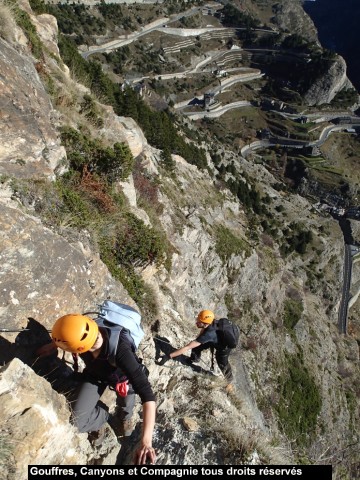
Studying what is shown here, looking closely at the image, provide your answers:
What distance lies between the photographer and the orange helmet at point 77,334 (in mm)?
5012

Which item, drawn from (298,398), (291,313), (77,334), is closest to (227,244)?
(298,398)

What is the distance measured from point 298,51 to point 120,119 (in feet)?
540

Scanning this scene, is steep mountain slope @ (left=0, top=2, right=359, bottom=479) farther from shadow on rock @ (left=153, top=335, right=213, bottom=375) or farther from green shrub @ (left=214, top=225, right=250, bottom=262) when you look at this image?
green shrub @ (left=214, top=225, right=250, bottom=262)

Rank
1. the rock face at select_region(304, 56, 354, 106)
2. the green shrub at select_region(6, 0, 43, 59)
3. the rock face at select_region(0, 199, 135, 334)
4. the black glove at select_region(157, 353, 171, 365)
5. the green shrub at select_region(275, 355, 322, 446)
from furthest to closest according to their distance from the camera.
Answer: the rock face at select_region(304, 56, 354, 106) → the green shrub at select_region(275, 355, 322, 446) → the green shrub at select_region(6, 0, 43, 59) → the black glove at select_region(157, 353, 171, 365) → the rock face at select_region(0, 199, 135, 334)

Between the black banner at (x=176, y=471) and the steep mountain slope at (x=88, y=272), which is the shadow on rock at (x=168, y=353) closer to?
the steep mountain slope at (x=88, y=272)

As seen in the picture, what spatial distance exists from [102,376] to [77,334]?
0.94 meters

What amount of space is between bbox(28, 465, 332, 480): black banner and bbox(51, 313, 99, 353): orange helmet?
1.65m

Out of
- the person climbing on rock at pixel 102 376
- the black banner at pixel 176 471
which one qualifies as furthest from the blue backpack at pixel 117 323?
the black banner at pixel 176 471

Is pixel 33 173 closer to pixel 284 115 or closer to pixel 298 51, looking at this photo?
pixel 284 115

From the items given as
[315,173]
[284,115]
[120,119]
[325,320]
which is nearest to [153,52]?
[284,115]

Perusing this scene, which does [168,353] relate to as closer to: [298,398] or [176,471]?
[176,471]

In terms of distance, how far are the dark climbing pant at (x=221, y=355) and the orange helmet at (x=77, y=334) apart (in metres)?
5.20

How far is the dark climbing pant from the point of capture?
9.88 m

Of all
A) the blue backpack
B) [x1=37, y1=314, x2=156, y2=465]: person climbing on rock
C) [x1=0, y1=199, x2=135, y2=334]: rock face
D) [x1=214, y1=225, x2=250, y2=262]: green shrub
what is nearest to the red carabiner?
[x1=37, y1=314, x2=156, y2=465]: person climbing on rock
